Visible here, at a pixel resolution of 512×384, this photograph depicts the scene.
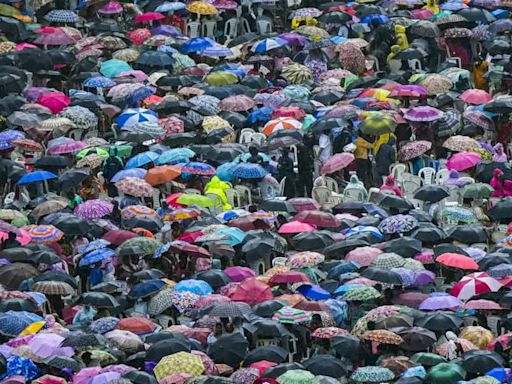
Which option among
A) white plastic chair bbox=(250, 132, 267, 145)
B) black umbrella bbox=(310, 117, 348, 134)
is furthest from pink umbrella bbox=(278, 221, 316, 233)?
white plastic chair bbox=(250, 132, 267, 145)

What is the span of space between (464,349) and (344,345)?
1.53m

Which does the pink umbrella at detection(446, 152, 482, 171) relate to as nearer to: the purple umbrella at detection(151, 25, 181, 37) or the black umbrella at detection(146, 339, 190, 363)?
the purple umbrella at detection(151, 25, 181, 37)

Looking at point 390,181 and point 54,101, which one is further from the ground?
point 54,101

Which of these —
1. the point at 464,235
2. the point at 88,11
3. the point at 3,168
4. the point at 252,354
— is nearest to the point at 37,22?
the point at 88,11

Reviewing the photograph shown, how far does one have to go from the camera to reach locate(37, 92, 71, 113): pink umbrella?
39188 millimetres

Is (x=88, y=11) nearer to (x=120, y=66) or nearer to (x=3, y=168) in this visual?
(x=120, y=66)

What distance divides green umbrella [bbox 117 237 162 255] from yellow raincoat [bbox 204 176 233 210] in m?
2.65

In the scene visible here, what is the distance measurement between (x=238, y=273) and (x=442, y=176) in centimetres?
572

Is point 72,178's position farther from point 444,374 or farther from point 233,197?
point 444,374

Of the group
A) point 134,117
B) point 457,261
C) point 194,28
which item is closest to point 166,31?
point 194,28

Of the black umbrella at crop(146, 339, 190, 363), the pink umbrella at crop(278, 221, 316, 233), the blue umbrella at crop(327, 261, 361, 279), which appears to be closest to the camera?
the black umbrella at crop(146, 339, 190, 363)

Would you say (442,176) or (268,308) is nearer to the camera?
(268,308)

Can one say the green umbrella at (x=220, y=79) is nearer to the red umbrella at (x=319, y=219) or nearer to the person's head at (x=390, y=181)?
the person's head at (x=390, y=181)

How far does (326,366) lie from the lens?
92.2ft
